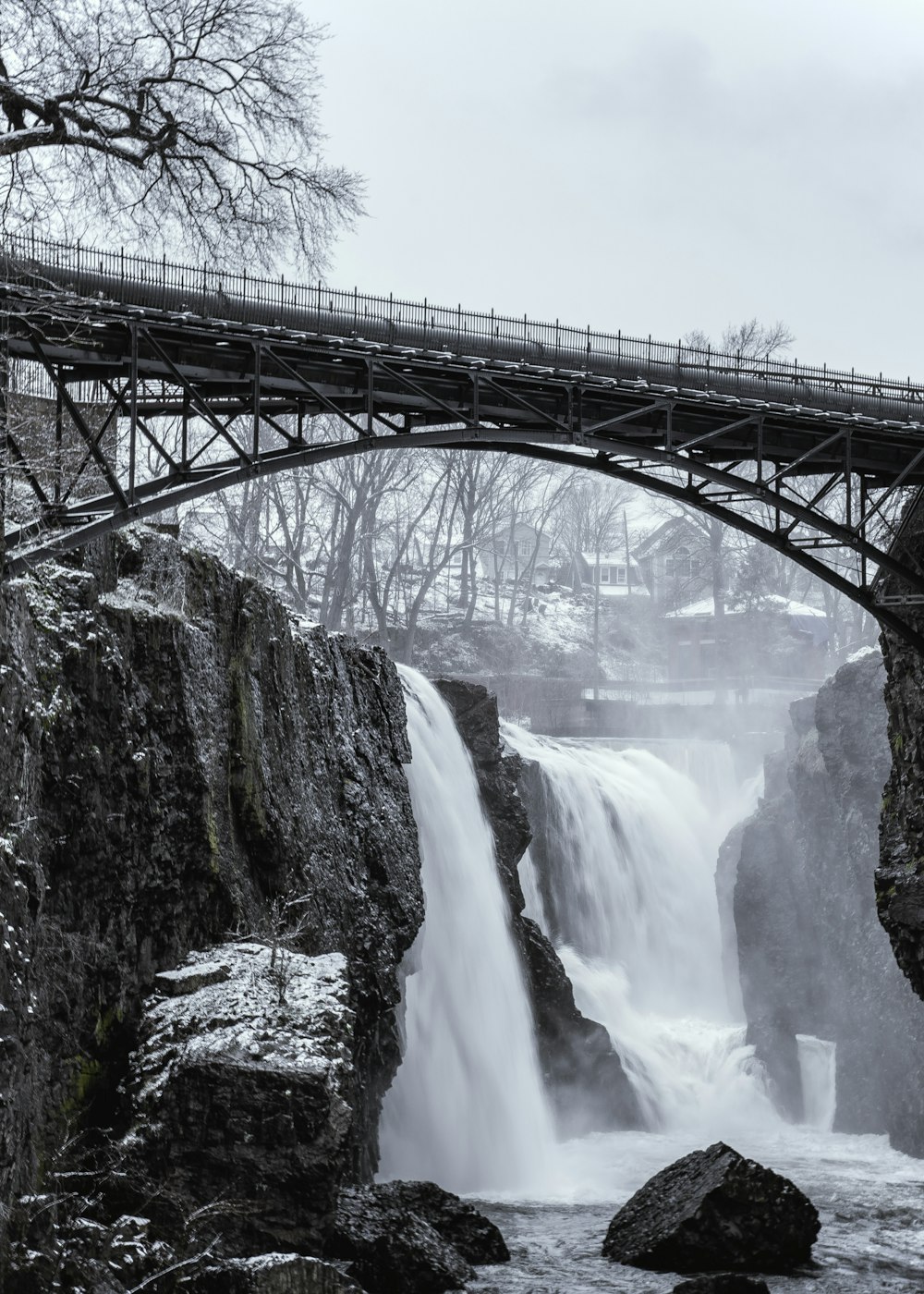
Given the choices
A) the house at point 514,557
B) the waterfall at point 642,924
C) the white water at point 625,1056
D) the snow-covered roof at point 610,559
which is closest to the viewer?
the white water at point 625,1056

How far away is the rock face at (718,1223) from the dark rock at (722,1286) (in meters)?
1.75

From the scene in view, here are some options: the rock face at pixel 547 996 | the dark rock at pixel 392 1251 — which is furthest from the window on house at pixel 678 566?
the dark rock at pixel 392 1251

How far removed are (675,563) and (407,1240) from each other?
56301 mm

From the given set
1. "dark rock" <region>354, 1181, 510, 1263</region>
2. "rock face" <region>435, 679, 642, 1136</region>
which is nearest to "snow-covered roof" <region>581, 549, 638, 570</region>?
"rock face" <region>435, 679, 642, 1136</region>

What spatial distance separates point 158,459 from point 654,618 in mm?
31850

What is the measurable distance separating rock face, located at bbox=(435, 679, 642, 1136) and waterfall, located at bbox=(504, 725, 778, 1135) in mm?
1294

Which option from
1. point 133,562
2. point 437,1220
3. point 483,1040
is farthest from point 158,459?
point 437,1220

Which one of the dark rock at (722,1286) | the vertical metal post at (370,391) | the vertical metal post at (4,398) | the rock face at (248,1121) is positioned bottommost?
the dark rock at (722,1286)

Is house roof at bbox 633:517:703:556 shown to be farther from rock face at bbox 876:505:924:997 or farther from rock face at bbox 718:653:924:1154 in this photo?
rock face at bbox 876:505:924:997

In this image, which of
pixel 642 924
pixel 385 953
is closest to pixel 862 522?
pixel 385 953

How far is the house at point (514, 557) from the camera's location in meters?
64.6

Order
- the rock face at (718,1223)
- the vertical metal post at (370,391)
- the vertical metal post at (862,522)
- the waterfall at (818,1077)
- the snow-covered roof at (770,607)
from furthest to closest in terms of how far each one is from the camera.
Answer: the snow-covered roof at (770,607), the waterfall at (818,1077), the vertical metal post at (862,522), the vertical metal post at (370,391), the rock face at (718,1223)

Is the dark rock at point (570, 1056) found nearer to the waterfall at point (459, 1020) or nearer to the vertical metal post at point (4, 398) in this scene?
the waterfall at point (459, 1020)

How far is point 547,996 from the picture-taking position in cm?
2948
